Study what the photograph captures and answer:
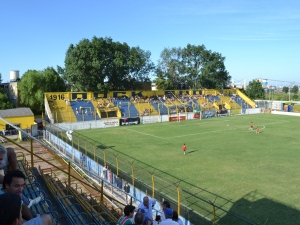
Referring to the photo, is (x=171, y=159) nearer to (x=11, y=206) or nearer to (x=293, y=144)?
(x=293, y=144)

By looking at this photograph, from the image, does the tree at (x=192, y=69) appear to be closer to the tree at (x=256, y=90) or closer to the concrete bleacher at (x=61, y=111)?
the tree at (x=256, y=90)

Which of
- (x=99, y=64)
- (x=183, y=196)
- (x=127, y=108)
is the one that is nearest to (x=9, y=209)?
(x=183, y=196)

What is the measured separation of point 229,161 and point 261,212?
8.94m

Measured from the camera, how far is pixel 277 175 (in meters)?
18.2

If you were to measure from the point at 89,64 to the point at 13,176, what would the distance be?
4744 cm

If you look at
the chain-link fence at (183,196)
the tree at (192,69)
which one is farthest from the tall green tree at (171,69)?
the chain-link fence at (183,196)

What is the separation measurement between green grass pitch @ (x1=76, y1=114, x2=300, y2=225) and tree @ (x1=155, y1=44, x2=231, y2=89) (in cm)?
3217

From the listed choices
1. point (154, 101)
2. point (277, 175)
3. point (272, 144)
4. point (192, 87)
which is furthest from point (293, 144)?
point (192, 87)

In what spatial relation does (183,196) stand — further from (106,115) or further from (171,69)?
(171,69)

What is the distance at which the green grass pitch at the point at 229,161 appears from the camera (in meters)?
13.8

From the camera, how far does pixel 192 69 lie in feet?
236

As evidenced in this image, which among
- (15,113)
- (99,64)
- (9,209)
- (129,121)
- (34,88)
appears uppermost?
(99,64)

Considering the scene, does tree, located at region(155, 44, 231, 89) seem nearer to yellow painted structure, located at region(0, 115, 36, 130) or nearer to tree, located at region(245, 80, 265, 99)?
tree, located at region(245, 80, 265, 99)

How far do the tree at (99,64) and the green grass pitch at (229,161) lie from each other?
15605 mm
